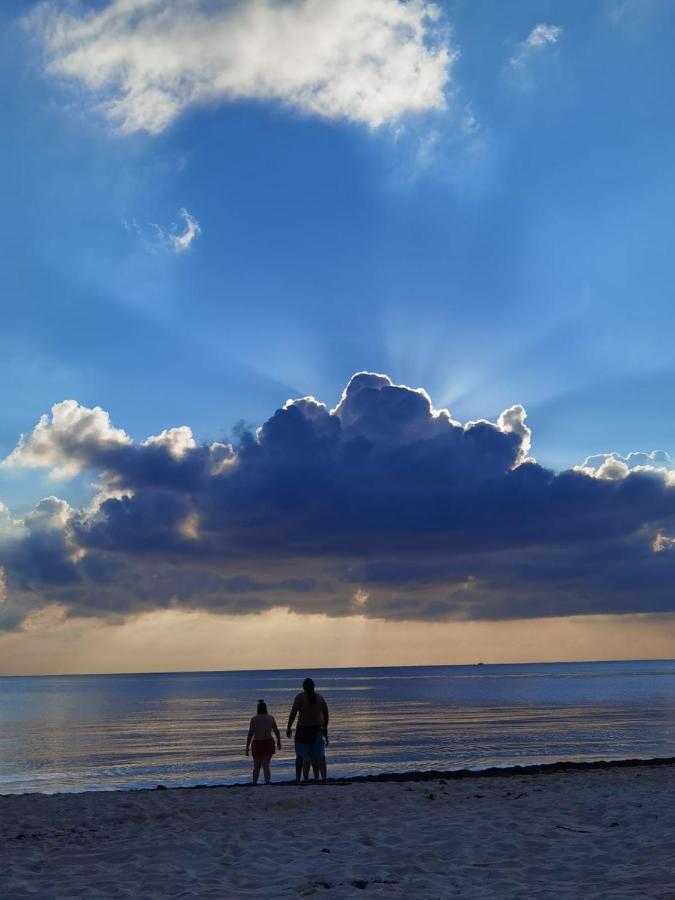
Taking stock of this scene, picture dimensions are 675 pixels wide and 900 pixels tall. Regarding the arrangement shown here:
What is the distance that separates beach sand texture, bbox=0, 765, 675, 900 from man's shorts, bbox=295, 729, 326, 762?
4.22 feet

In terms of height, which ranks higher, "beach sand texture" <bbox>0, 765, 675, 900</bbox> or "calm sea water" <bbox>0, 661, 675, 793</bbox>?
"beach sand texture" <bbox>0, 765, 675, 900</bbox>

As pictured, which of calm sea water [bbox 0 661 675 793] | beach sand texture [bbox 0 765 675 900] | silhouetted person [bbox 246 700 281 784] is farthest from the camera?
calm sea water [bbox 0 661 675 793]

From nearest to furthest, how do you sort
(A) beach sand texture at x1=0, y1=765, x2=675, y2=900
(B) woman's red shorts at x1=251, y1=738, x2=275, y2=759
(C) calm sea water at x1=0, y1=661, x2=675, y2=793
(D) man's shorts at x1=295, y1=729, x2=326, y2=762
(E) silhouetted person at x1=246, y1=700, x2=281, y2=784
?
(A) beach sand texture at x1=0, y1=765, x2=675, y2=900
(D) man's shorts at x1=295, y1=729, x2=326, y2=762
(E) silhouetted person at x1=246, y1=700, x2=281, y2=784
(B) woman's red shorts at x1=251, y1=738, x2=275, y2=759
(C) calm sea water at x1=0, y1=661, x2=675, y2=793

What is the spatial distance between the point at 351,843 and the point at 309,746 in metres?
8.07

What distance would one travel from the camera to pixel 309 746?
19.1 m

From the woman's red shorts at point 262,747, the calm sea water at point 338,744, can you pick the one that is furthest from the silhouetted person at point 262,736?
the calm sea water at point 338,744

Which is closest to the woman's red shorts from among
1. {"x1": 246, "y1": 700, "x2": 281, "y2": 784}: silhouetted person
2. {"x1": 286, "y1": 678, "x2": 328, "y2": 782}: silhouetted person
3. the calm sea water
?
{"x1": 246, "y1": 700, "x2": 281, "y2": 784}: silhouetted person

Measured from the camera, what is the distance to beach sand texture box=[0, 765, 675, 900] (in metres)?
8.86

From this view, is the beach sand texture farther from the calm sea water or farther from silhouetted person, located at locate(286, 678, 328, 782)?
the calm sea water

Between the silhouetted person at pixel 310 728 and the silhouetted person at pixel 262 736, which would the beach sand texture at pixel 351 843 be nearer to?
the silhouetted person at pixel 310 728

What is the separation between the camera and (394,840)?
37.5 ft

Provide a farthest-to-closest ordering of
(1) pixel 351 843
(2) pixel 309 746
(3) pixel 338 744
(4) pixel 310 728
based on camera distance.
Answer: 1. (3) pixel 338 744
2. (2) pixel 309 746
3. (4) pixel 310 728
4. (1) pixel 351 843

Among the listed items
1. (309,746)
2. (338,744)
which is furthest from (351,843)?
(338,744)

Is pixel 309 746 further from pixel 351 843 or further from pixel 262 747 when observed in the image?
pixel 351 843
